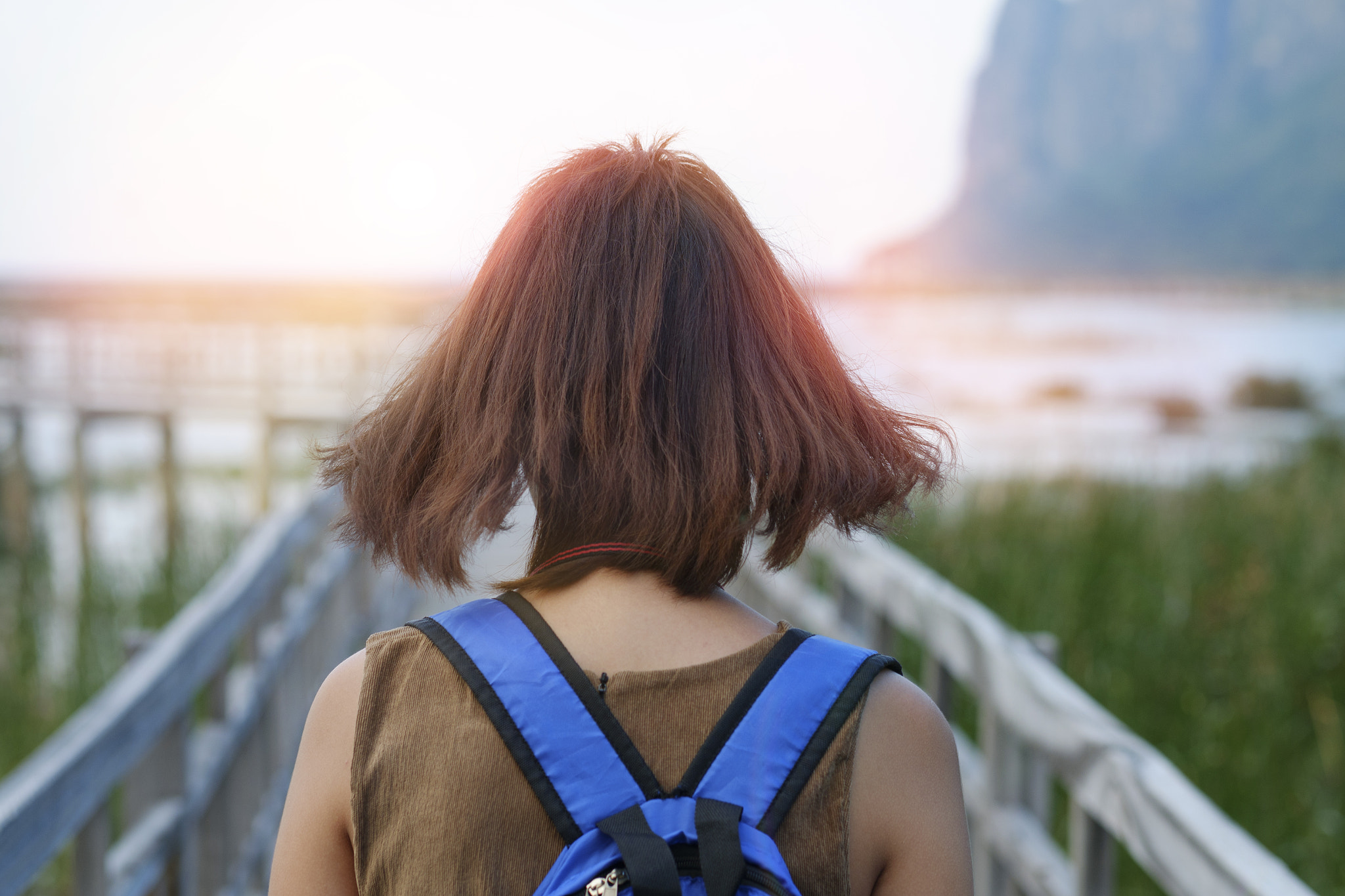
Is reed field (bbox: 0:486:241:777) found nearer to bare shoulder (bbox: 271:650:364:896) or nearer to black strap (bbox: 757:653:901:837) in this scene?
bare shoulder (bbox: 271:650:364:896)

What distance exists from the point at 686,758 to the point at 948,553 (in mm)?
4965

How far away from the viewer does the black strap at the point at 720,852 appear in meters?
0.80

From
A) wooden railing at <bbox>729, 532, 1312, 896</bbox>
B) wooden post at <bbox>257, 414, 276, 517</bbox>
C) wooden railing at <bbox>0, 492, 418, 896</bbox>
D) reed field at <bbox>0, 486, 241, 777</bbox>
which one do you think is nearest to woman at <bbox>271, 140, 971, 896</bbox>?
wooden railing at <bbox>729, 532, 1312, 896</bbox>

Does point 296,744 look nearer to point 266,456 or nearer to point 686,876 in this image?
point 686,876

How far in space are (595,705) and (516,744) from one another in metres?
0.07

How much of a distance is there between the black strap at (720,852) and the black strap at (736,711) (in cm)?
3

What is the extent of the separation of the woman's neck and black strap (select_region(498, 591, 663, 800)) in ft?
0.07

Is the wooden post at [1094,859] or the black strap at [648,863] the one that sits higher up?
the black strap at [648,863]

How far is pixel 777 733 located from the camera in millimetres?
853

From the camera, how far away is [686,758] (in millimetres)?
857

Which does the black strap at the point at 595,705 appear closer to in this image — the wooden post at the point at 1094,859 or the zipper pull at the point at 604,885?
the zipper pull at the point at 604,885

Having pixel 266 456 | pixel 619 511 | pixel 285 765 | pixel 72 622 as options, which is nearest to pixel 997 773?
pixel 619 511

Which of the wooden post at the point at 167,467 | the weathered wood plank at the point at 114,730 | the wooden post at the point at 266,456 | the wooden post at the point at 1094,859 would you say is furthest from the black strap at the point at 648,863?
the wooden post at the point at 266,456

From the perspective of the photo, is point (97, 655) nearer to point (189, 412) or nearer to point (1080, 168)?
point (189, 412)
